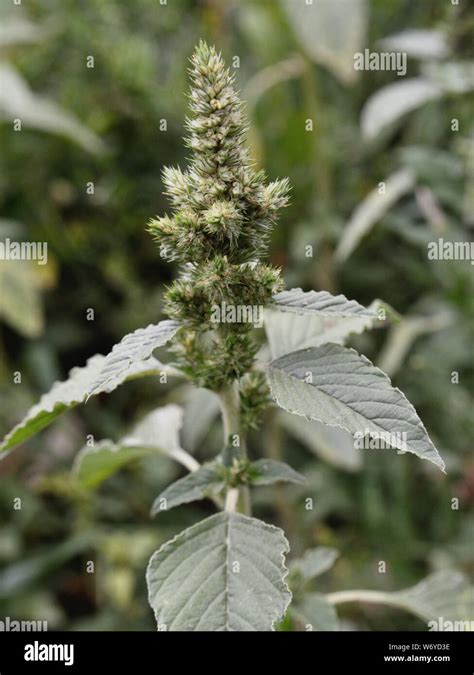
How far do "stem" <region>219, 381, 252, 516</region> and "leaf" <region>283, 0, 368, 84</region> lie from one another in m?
1.11

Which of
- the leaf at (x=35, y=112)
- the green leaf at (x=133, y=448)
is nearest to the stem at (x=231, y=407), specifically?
the green leaf at (x=133, y=448)

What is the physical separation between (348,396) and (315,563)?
0.30 m

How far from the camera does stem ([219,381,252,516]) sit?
2.23 ft

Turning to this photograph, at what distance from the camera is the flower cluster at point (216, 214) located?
58 centimetres

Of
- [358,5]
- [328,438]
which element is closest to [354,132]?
[358,5]

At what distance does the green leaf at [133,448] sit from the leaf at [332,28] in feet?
3.28

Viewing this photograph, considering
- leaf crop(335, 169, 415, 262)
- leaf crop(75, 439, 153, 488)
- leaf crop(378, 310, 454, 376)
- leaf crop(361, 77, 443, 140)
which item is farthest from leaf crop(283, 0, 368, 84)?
leaf crop(75, 439, 153, 488)

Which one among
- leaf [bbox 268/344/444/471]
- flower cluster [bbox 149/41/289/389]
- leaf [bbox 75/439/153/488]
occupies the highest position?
flower cluster [bbox 149/41/289/389]

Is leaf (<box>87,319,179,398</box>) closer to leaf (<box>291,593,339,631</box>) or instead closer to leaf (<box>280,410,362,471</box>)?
leaf (<box>291,593,339,631</box>)

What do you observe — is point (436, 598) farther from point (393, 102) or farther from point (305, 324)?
point (393, 102)

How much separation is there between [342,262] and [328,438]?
21.4 inches

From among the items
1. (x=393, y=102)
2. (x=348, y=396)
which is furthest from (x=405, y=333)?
(x=348, y=396)

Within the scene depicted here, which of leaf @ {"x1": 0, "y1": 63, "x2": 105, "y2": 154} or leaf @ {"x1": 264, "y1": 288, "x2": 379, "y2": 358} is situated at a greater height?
leaf @ {"x1": 0, "y1": 63, "x2": 105, "y2": 154}

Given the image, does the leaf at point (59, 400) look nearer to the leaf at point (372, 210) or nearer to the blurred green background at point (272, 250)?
the blurred green background at point (272, 250)
